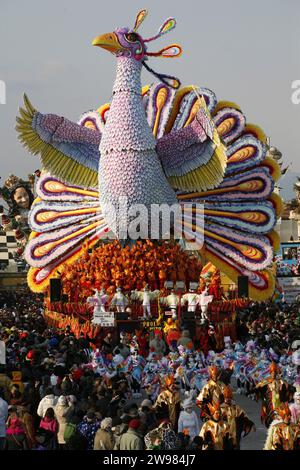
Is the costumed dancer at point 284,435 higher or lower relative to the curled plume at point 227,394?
lower

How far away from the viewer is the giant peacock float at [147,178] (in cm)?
2911

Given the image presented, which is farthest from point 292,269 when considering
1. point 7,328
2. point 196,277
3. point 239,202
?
point 7,328

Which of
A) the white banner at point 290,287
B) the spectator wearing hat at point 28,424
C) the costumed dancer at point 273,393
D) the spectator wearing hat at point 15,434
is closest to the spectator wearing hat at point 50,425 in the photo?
the spectator wearing hat at point 28,424

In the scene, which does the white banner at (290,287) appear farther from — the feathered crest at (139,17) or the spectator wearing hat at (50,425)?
the spectator wearing hat at (50,425)

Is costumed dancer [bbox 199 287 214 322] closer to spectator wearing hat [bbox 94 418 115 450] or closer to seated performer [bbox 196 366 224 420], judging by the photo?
seated performer [bbox 196 366 224 420]

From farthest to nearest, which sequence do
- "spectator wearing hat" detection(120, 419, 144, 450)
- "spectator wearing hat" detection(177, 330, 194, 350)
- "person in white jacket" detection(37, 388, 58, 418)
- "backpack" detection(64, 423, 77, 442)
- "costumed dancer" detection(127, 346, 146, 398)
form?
"spectator wearing hat" detection(177, 330, 194, 350) → "costumed dancer" detection(127, 346, 146, 398) → "person in white jacket" detection(37, 388, 58, 418) → "backpack" detection(64, 423, 77, 442) → "spectator wearing hat" detection(120, 419, 144, 450)

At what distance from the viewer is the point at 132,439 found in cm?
1049

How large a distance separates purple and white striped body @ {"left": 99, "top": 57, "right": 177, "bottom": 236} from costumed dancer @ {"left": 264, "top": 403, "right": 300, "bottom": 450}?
18389 millimetres

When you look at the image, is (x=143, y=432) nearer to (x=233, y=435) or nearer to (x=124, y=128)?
(x=233, y=435)

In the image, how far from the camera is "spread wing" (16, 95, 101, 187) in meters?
30.4

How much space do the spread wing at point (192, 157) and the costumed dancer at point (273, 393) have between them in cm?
1528

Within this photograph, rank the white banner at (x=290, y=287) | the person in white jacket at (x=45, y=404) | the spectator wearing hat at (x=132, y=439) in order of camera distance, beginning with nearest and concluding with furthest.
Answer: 1. the spectator wearing hat at (x=132, y=439)
2. the person in white jacket at (x=45, y=404)
3. the white banner at (x=290, y=287)

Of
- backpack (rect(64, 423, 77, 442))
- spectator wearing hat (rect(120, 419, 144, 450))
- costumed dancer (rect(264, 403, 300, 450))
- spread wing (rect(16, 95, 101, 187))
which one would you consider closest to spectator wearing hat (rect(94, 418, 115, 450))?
spectator wearing hat (rect(120, 419, 144, 450))
